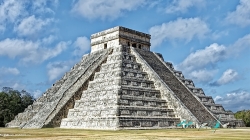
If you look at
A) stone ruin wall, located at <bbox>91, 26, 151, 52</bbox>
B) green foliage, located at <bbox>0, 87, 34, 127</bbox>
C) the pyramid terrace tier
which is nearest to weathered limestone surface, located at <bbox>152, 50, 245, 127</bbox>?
stone ruin wall, located at <bbox>91, 26, 151, 52</bbox>

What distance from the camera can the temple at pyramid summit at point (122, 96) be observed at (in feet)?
73.0

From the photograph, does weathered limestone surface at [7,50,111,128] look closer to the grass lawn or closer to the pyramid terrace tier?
the pyramid terrace tier

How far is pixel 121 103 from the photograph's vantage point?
22.2 m

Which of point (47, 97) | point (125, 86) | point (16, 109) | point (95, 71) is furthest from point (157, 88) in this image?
point (16, 109)

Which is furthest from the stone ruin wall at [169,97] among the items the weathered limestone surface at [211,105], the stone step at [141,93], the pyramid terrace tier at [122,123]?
A: the weathered limestone surface at [211,105]

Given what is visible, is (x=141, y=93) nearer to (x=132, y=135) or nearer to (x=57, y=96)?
(x=57, y=96)

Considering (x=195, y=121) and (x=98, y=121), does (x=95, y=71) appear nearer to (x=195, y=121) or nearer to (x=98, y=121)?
(x=98, y=121)

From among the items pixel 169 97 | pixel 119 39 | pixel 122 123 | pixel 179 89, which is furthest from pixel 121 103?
pixel 119 39

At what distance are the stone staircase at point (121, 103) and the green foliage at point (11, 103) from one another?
1247cm

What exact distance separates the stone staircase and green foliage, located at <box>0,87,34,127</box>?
1247 cm

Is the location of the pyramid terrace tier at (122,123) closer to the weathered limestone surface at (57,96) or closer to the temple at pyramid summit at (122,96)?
the temple at pyramid summit at (122,96)

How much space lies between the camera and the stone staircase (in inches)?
842

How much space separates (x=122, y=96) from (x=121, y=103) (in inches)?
24.5

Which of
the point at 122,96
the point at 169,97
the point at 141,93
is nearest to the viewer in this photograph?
the point at 122,96
